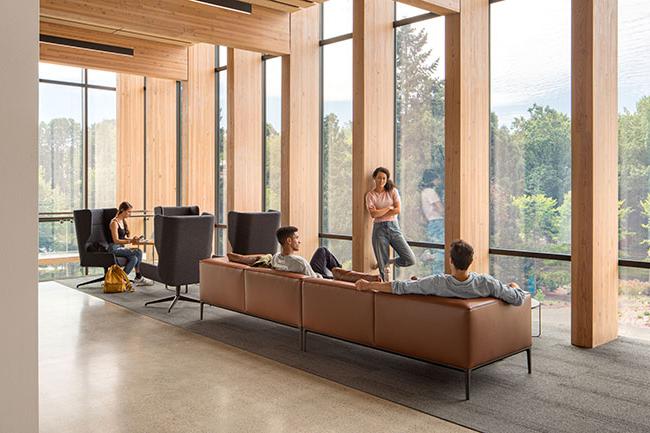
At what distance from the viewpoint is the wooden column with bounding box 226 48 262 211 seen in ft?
31.3

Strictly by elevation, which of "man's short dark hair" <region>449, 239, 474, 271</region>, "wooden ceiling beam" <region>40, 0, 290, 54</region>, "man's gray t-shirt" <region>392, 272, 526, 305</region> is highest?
"wooden ceiling beam" <region>40, 0, 290, 54</region>

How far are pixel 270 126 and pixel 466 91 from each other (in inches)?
165

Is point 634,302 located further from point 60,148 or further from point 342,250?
point 60,148

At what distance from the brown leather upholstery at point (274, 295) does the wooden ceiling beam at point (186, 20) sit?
3.81 metres

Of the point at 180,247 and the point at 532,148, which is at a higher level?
the point at 532,148

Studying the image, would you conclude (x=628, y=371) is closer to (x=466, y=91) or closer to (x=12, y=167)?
(x=466, y=91)

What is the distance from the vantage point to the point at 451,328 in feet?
12.8

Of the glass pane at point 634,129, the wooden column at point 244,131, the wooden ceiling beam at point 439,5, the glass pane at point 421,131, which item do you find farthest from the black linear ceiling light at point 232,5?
the glass pane at point 634,129

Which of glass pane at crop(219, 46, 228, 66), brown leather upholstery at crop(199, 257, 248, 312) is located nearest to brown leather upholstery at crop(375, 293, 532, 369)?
brown leather upholstery at crop(199, 257, 248, 312)

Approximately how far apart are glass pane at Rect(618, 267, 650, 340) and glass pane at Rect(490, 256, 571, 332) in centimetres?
52

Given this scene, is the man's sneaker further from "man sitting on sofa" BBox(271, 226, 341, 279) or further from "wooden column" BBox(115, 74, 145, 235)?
"man sitting on sofa" BBox(271, 226, 341, 279)

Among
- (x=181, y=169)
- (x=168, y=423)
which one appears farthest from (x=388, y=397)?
(x=181, y=169)

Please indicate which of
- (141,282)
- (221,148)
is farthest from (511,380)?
(221,148)

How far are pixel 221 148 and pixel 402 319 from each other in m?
7.40
